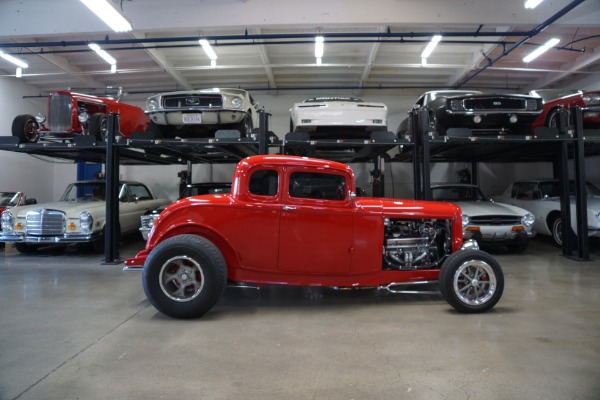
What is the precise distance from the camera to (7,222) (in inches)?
251

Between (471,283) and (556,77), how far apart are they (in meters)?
10.2

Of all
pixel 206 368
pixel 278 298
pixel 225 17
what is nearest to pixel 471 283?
pixel 278 298

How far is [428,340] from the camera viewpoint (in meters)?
2.83

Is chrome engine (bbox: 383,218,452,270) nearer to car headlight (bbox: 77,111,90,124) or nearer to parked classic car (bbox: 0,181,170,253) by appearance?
parked classic car (bbox: 0,181,170,253)

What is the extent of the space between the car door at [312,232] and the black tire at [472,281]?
1.02m

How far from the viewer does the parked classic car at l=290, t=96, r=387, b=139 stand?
5848mm

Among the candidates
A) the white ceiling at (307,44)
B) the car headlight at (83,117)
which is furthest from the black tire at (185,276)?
the white ceiling at (307,44)

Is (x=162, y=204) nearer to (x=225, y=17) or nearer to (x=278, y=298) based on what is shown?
(x=225, y=17)

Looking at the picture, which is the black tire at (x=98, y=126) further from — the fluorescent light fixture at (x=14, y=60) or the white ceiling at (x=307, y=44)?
the fluorescent light fixture at (x=14, y=60)

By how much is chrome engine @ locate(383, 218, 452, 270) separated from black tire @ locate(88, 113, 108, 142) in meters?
5.46

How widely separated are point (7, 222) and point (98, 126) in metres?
2.49

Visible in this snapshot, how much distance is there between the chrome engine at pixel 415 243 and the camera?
3729 millimetres

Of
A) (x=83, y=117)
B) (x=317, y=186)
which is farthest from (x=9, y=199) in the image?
(x=317, y=186)

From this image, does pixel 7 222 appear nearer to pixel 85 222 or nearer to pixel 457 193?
pixel 85 222
